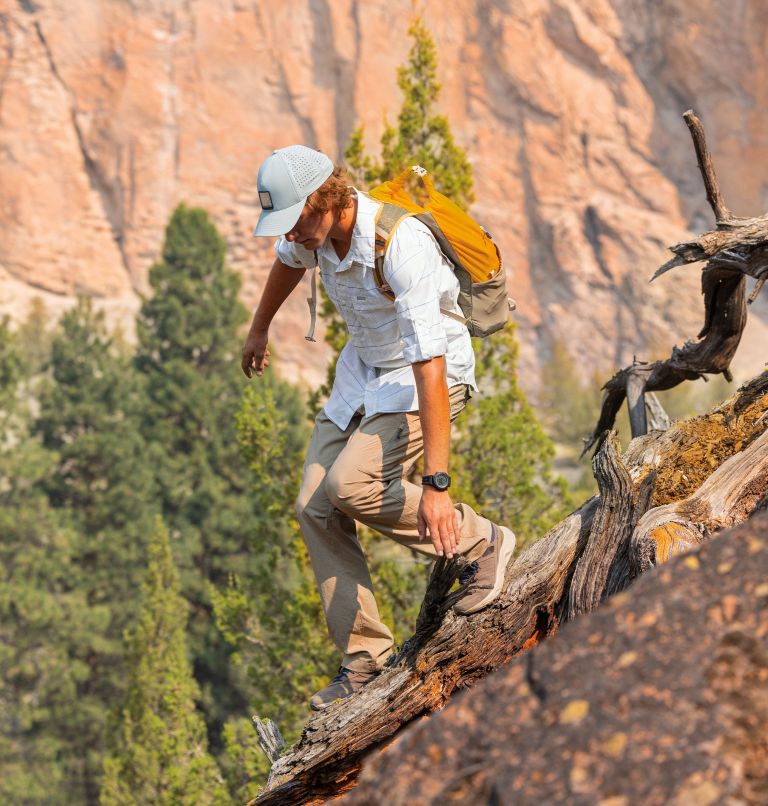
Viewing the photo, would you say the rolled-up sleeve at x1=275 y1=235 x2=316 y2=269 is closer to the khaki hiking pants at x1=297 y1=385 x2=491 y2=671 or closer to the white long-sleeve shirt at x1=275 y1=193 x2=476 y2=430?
the white long-sleeve shirt at x1=275 y1=193 x2=476 y2=430

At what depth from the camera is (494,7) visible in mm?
39969

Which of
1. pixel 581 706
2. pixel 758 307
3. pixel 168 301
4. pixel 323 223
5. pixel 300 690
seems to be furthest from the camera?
pixel 758 307

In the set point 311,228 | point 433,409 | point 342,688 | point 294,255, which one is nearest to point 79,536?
point 342,688

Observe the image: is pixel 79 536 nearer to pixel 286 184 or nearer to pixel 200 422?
pixel 200 422

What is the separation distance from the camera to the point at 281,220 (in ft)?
9.50

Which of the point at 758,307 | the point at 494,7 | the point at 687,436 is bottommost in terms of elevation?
the point at 758,307

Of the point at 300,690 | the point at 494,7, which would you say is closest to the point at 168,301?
the point at 300,690

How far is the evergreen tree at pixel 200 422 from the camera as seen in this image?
2112 centimetres

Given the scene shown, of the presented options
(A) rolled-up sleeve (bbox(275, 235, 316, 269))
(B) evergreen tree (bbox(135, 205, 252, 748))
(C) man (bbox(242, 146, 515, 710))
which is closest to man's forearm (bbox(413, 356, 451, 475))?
(C) man (bbox(242, 146, 515, 710))

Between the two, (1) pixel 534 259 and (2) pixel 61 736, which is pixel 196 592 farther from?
(1) pixel 534 259

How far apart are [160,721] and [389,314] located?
438 inches

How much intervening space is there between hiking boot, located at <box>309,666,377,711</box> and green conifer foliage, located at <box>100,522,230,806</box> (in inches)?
308

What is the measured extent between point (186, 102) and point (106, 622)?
25.4 m

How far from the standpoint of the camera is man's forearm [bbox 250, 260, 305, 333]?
354 cm
